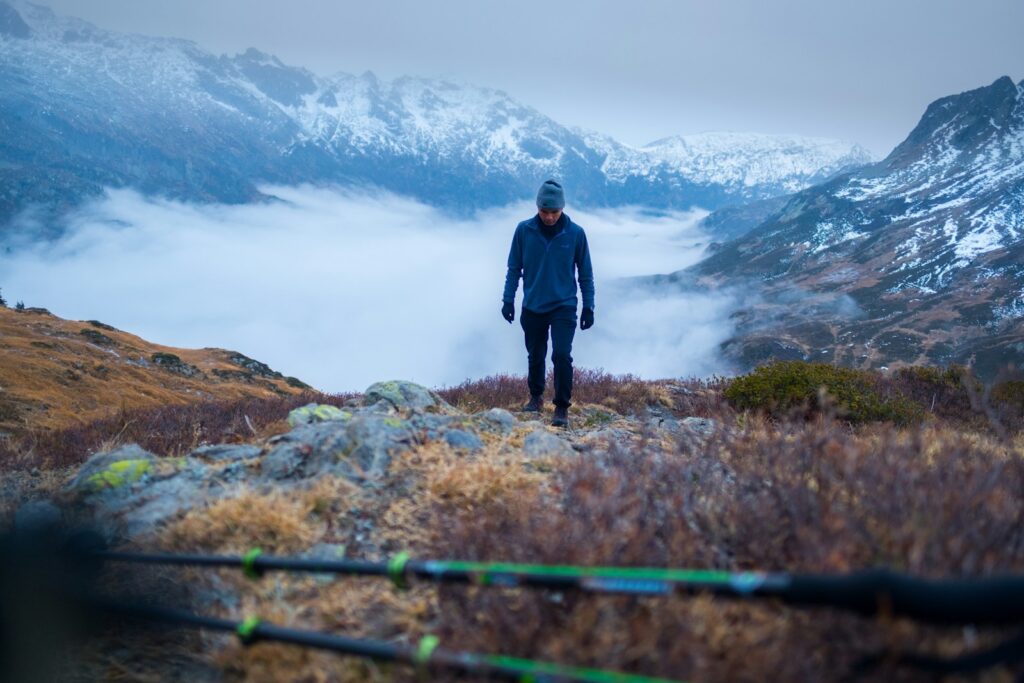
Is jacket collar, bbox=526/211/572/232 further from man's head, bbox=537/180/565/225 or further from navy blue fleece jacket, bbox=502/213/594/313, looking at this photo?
man's head, bbox=537/180/565/225

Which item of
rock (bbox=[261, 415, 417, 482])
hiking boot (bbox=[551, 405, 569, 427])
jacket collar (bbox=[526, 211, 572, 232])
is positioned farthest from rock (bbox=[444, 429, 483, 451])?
jacket collar (bbox=[526, 211, 572, 232])

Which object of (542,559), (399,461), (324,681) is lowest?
(324,681)

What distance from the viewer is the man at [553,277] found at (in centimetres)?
795

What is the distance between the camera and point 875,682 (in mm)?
1943

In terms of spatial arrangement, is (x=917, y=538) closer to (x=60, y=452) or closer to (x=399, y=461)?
(x=399, y=461)

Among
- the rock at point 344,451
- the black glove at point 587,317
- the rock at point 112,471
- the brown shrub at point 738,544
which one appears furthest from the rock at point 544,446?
the rock at point 112,471

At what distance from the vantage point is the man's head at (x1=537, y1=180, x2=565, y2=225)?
7641 mm

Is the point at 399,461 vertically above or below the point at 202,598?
above

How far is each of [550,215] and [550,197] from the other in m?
0.24

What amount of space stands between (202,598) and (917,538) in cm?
366

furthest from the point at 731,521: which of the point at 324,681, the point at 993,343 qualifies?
the point at 993,343

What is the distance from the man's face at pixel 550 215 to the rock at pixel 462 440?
132 inches

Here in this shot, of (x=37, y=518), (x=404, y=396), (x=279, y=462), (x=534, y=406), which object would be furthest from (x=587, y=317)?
(x=37, y=518)

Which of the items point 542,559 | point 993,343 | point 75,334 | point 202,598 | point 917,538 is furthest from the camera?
point 993,343
